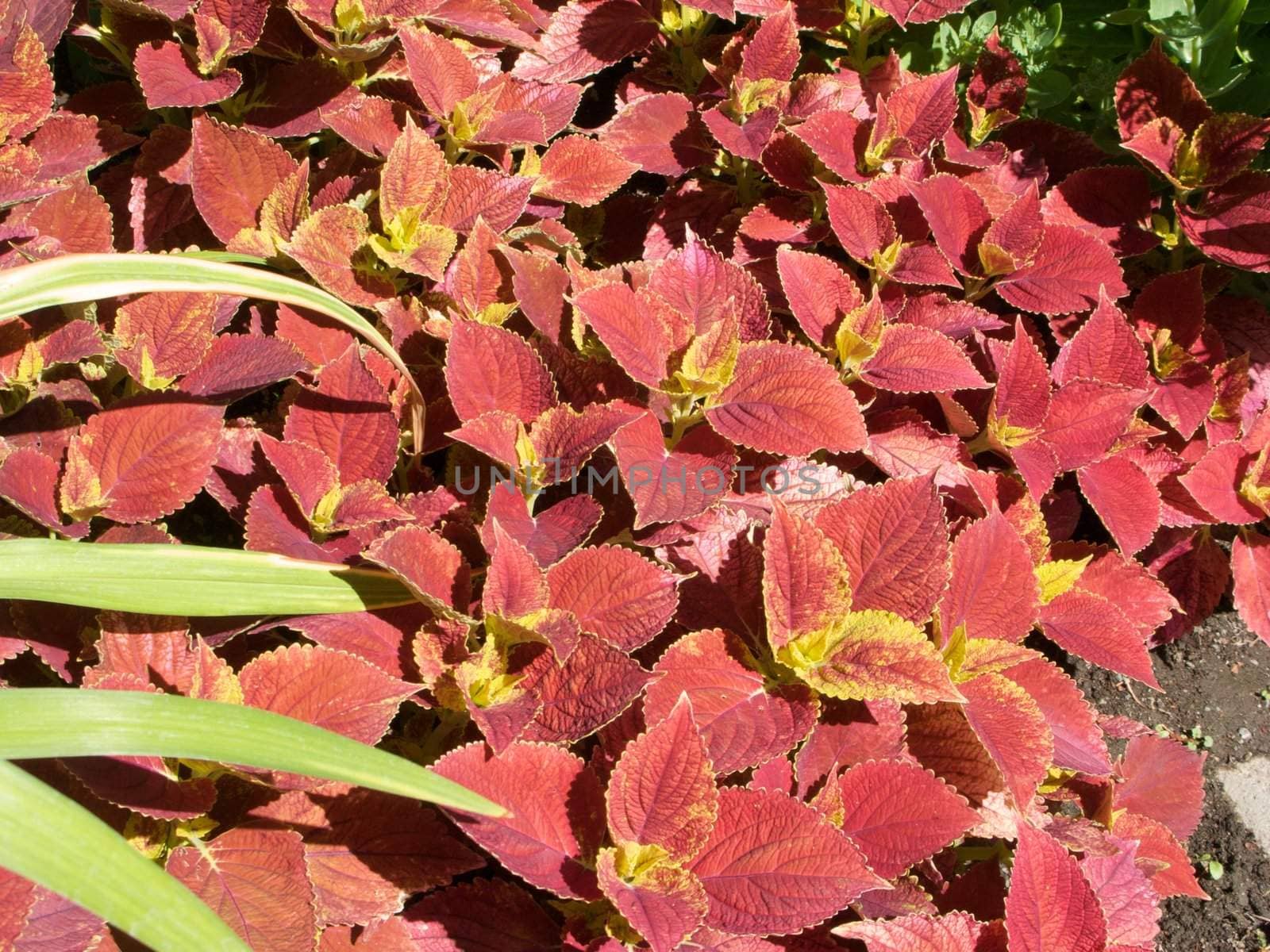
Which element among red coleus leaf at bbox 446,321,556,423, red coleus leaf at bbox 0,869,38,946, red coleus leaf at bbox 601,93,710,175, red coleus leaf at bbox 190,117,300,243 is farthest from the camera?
red coleus leaf at bbox 601,93,710,175

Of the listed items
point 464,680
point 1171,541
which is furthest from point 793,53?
point 464,680

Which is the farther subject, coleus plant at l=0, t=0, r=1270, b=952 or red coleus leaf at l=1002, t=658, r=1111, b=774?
red coleus leaf at l=1002, t=658, r=1111, b=774

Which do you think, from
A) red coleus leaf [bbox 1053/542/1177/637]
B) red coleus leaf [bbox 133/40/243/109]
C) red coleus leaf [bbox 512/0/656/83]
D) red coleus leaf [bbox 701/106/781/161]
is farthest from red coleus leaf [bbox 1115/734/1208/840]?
red coleus leaf [bbox 133/40/243/109]

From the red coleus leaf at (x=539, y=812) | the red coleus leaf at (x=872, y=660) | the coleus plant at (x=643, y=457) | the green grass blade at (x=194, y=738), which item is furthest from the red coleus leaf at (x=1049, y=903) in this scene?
the green grass blade at (x=194, y=738)

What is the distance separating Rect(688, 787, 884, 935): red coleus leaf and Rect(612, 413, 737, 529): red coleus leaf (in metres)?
0.27

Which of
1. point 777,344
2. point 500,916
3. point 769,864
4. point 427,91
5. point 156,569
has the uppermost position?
point 427,91

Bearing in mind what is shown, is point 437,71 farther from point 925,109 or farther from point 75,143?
point 925,109

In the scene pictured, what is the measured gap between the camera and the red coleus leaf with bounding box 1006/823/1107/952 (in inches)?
38.9

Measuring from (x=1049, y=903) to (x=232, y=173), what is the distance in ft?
4.13

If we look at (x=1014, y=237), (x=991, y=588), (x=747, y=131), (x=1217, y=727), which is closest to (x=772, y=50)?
(x=747, y=131)

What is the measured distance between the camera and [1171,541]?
1667mm

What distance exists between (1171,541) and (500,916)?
1.12 metres

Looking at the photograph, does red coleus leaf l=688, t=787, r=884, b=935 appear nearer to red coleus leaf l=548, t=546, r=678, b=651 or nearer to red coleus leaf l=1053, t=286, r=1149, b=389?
red coleus leaf l=548, t=546, r=678, b=651

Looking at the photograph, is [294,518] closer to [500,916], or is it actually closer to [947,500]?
[500,916]
